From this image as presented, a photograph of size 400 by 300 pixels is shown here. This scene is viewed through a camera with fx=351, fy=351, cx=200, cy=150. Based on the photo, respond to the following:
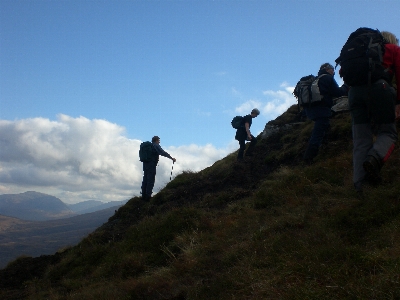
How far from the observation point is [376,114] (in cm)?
499

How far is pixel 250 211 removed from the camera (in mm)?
6441

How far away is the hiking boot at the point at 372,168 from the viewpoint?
471cm

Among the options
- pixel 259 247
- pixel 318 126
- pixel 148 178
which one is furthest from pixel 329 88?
pixel 148 178

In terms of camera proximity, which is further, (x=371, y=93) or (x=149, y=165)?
(x=149, y=165)

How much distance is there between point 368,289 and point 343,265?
49 centimetres

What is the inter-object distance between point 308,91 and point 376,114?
3.27 metres

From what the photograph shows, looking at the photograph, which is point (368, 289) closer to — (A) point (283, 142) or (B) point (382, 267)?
(B) point (382, 267)

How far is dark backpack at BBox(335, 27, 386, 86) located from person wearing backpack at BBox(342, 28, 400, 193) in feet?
0.07

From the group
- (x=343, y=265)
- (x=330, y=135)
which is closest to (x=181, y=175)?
(x=330, y=135)

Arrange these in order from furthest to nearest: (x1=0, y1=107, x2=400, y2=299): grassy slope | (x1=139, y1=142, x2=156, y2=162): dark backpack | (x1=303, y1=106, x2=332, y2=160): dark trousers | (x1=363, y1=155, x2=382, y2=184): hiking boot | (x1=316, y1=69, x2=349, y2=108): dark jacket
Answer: (x1=139, y1=142, x2=156, y2=162): dark backpack
(x1=303, y1=106, x2=332, y2=160): dark trousers
(x1=316, y1=69, x2=349, y2=108): dark jacket
(x1=363, y1=155, x2=382, y2=184): hiking boot
(x1=0, y1=107, x2=400, y2=299): grassy slope

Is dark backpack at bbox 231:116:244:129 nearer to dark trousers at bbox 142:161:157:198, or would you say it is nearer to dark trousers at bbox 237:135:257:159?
dark trousers at bbox 237:135:257:159

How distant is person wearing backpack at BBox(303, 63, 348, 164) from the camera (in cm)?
791

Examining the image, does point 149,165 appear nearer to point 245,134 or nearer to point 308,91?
point 245,134

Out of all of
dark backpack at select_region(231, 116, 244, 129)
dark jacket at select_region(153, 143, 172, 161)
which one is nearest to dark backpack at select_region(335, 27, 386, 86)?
dark backpack at select_region(231, 116, 244, 129)
